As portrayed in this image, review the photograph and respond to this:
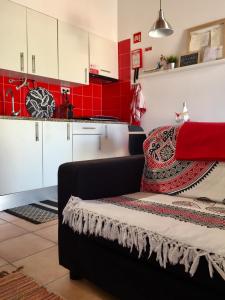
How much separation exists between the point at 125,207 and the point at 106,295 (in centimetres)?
42

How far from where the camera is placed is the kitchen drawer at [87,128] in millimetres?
3082

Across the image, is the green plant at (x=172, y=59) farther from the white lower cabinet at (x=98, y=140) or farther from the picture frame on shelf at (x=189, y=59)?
the white lower cabinet at (x=98, y=140)

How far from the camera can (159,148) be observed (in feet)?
5.41

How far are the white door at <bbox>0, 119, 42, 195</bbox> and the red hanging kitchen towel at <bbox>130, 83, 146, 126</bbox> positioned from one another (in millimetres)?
1429

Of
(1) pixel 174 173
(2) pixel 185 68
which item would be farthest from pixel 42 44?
(1) pixel 174 173

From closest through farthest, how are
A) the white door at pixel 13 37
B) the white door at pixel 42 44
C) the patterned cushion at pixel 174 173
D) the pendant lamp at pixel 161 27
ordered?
1. the patterned cushion at pixel 174 173
2. the white door at pixel 13 37
3. the pendant lamp at pixel 161 27
4. the white door at pixel 42 44

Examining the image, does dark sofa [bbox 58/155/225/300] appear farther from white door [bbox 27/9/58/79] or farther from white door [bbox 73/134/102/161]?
white door [bbox 27/9/58/79]

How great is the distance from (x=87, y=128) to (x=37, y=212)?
117 cm

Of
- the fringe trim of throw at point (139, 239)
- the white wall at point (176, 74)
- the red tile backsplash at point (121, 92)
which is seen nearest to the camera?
the fringe trim of throw at point (139, 239)

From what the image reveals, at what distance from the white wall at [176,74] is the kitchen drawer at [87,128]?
73 cm

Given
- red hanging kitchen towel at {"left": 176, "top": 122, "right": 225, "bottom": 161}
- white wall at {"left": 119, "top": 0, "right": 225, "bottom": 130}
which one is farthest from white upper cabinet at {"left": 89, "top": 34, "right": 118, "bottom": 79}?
red hanging kitchen towel at {"left": 176, "top": 122, "right": 225, "bottom": 161}

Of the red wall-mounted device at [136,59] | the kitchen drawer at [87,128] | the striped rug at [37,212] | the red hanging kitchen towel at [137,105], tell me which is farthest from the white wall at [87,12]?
the striped rug at [37,212]

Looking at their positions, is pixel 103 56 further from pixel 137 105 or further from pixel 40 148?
pixel 40 148

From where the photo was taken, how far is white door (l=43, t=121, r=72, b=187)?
9.17 feet
